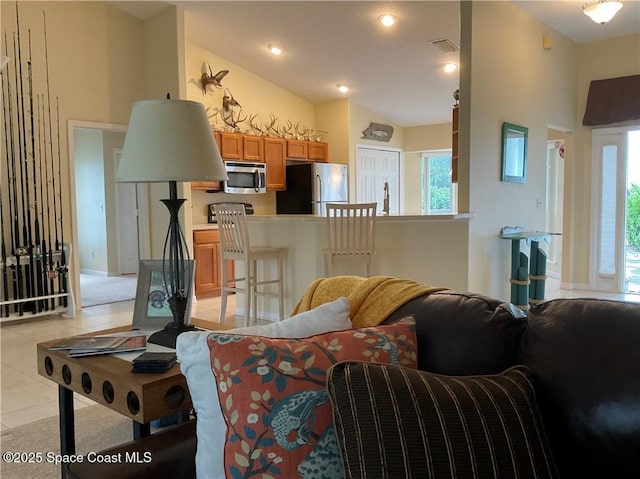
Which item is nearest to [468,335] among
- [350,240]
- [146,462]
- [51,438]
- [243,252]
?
[146,462]

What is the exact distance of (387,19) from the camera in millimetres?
5203

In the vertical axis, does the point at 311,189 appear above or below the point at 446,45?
below

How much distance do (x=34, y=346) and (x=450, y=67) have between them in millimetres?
5489

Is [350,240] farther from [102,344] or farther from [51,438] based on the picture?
[102,344]

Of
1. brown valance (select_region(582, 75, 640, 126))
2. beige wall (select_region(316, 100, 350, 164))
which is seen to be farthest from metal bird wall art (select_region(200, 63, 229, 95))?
brown valance (select_region(582, 75, 640, 126))

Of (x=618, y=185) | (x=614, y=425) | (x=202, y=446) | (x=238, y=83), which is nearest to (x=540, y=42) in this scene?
(x=618, y=185)

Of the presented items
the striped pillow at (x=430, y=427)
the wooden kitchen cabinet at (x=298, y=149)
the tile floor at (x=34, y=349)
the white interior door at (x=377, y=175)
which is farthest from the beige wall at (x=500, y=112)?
the striped pillow at (x=430, y=427)

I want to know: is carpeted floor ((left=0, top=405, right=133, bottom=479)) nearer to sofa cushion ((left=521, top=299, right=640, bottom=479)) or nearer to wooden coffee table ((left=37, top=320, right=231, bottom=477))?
wooden coffee table ((left=37, top=320, right=231, bottom=477))

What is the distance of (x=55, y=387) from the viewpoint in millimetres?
3201

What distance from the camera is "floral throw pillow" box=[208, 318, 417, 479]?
1009mm

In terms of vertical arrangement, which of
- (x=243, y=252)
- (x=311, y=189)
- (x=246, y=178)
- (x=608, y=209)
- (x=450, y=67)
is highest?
(x=450, y=67)

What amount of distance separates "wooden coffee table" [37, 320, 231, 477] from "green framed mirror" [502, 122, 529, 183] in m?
4.37

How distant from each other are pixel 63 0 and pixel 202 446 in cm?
569

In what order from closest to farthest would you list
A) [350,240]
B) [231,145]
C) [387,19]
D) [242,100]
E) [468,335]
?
[468,335]
[350,240]
[387,19]
[231,145]
[242,100]
